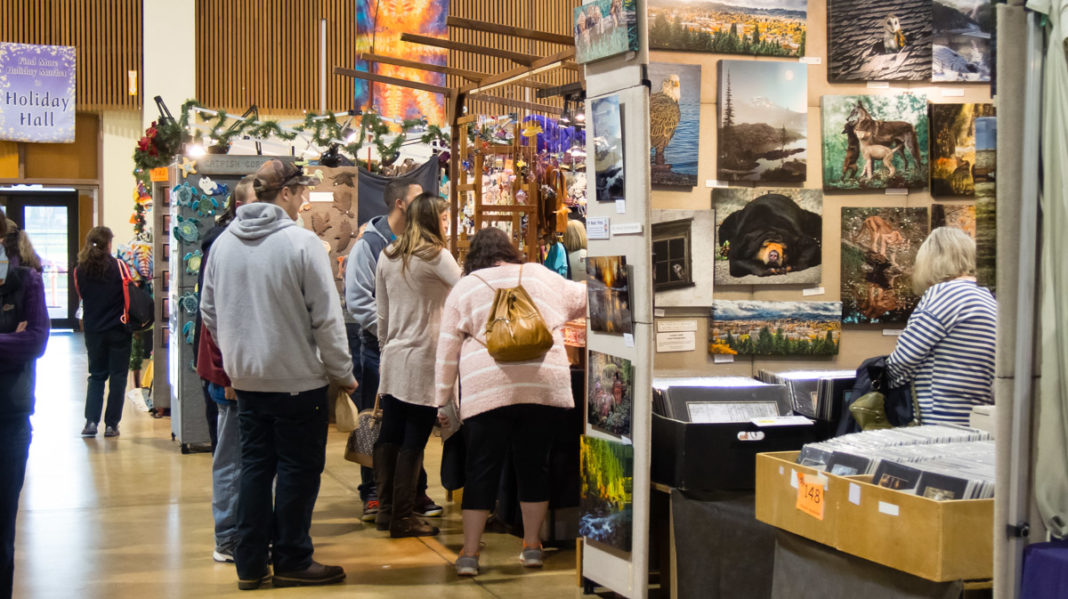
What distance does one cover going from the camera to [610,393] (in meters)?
3.95

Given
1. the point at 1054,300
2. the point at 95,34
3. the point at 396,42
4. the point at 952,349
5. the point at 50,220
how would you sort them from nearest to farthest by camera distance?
the point at 1054,300, the point at 952,349, the point at 95,34, the point at 396,42, the point at 50,220

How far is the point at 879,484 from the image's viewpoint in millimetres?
2719

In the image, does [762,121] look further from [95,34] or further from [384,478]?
[95,34]

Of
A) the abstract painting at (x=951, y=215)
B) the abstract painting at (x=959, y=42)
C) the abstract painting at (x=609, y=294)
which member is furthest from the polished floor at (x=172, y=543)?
the abstract painting at (x=959, y=42)

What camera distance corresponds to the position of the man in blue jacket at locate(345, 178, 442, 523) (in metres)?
5.59

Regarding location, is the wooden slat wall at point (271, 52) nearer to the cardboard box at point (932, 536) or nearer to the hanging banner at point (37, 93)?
the hanging banner at point (37, 93)

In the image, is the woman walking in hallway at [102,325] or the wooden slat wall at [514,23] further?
the wooden slat wall at [514,23]

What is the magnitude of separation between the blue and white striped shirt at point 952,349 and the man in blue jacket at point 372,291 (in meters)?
2.73

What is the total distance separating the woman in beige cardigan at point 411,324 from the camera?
4.96 metres

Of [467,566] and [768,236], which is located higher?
[768,236]

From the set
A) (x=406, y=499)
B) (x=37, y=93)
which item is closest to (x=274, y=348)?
(x=406, y=499)

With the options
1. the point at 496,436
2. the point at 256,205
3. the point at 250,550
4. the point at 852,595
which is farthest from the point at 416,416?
the point at 852,595

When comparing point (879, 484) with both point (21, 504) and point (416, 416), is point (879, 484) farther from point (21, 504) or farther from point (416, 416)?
point (21, 504)

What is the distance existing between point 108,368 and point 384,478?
13.1 ft
